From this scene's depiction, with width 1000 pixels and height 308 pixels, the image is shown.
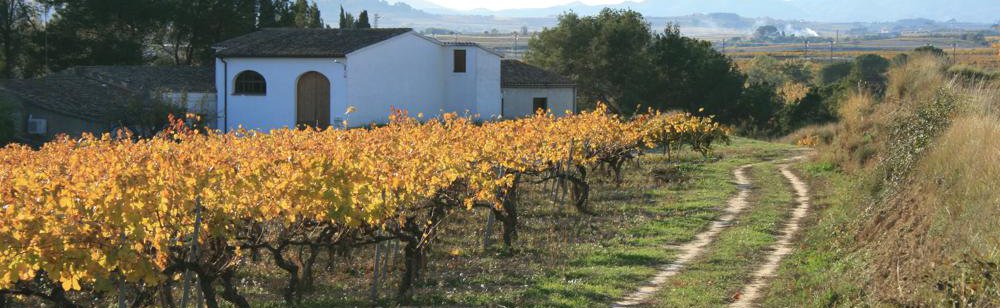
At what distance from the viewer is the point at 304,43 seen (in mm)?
39812

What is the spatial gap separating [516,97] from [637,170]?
19517mm

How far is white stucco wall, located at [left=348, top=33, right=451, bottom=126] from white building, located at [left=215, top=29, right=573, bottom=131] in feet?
0.12

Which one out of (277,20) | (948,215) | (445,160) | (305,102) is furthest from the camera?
(277,20)

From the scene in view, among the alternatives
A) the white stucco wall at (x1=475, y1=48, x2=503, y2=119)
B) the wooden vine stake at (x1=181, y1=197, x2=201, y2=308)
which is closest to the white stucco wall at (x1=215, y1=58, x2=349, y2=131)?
the white stucco wall at (x1=475, y1=48, x2=503, y2=119)

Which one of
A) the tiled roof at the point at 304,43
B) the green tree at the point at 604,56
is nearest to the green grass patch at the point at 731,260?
the tiled roof at the point at 304,43

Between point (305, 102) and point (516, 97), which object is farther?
point (516, 97)

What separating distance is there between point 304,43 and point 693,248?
87.0ft

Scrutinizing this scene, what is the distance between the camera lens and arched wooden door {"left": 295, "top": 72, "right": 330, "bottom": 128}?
38.7m

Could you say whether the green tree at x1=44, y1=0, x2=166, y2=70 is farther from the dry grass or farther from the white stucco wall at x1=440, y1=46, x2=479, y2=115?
the dry grass

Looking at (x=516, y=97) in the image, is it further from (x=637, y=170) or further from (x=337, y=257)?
(x=337, y=257)

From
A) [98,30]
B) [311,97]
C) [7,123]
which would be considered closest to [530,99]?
[311,97]

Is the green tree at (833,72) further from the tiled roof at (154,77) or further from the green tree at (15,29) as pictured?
the green tree at (15,29)

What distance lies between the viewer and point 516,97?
155 ft

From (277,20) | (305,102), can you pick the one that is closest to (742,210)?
(305,102)
